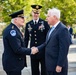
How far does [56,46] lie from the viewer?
5457 mm

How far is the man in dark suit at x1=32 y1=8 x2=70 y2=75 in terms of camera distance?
5379 mm

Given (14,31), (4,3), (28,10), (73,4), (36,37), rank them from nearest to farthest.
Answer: (14,31) < (36,37) < (28,10) < (4,3) < (73,4)

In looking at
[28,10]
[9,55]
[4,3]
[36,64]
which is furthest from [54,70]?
[4,3]

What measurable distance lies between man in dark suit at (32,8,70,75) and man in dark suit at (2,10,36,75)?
434mm

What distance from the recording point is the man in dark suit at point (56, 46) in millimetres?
5379

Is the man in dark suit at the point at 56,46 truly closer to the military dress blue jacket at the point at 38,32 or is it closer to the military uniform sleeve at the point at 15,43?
the military uniform sleeve at the point at 15,43

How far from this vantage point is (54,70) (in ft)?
18.1

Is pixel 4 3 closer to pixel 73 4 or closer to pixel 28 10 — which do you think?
pixel 28 10

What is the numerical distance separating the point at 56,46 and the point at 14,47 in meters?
0.70

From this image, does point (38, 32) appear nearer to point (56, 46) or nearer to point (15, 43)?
point (56, 46)

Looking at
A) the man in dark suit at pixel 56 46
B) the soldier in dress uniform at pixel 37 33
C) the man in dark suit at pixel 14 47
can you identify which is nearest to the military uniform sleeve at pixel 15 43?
the man in dark suit at pixel 14 47

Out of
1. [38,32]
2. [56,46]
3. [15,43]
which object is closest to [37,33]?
[38,32]

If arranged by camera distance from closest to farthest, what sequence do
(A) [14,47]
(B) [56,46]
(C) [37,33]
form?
(A) [14,47]
(B) [56,46]
(C) [37,33]

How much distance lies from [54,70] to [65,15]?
162ft
